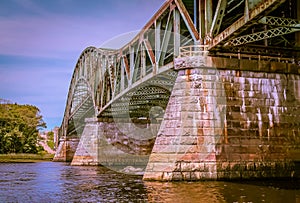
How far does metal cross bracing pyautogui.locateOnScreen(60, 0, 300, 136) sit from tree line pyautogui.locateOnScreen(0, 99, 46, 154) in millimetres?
27341

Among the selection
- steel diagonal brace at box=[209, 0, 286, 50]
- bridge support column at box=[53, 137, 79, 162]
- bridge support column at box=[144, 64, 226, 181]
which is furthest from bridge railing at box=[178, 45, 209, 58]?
bridge support column at box=[53, 137, 79, 162]

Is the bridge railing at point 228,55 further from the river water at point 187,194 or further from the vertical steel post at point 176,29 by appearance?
the river water at point 187,194

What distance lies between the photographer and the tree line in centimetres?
8262

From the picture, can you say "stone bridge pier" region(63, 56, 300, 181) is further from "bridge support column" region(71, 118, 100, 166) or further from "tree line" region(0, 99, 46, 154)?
"tree line" region(0, 99, 46, 154)

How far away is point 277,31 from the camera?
21391mm

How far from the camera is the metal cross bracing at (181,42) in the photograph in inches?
786

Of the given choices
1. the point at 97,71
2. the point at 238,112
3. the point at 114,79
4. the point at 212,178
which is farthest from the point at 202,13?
the point at 97,71

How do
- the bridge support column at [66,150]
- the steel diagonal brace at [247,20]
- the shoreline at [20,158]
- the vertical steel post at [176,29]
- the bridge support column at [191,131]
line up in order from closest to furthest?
the steel diagonal brace at [247,20] → the bridge support column at [191,131] → the vertical steel post at [176,29] → the shoreline at [20,158] → the bridge support column at [66,150]

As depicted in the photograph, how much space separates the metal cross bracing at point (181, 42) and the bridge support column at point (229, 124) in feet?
4.35

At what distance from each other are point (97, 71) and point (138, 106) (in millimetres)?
11605

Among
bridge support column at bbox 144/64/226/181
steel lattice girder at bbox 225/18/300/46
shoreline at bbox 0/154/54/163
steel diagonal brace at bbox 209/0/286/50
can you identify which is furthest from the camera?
shoreline at bbox 0/154/54/163

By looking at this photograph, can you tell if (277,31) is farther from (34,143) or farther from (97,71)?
(34,143)

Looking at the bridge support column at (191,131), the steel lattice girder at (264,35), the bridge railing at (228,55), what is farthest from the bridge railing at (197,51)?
the steel lattice girder at (264,35)

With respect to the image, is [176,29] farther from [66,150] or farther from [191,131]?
[66,150]
